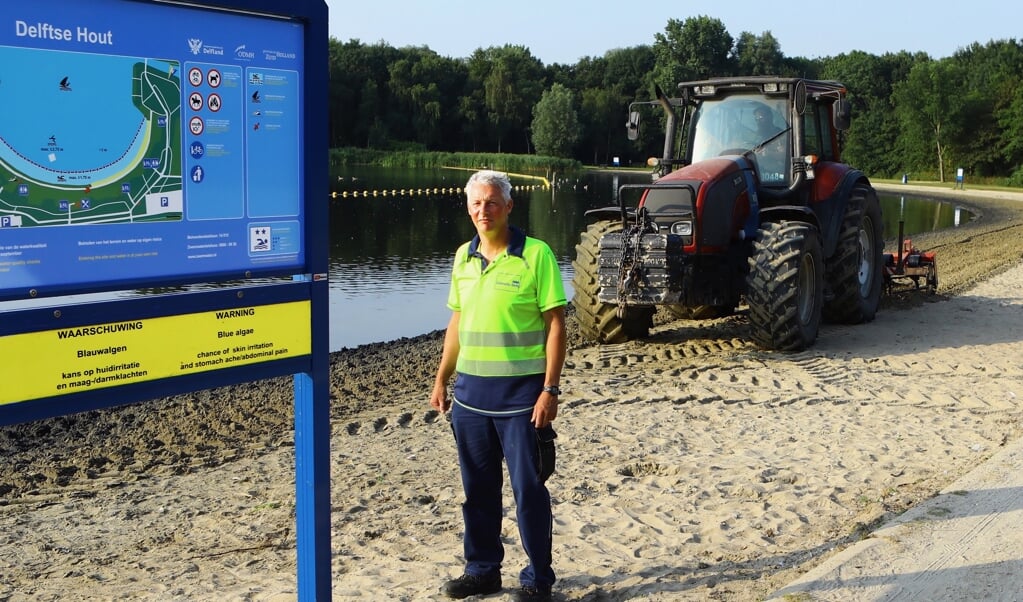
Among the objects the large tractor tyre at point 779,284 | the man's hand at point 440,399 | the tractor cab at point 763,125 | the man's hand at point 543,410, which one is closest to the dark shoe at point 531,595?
the man's hand at point 543,410

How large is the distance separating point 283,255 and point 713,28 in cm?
10022

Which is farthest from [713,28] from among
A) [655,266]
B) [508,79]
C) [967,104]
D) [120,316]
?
[120,316]

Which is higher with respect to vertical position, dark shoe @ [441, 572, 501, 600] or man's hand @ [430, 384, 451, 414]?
man's hand @ [430, 384, 451, 414]

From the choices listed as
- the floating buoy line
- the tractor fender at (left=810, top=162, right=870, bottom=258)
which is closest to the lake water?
the floating buoy line

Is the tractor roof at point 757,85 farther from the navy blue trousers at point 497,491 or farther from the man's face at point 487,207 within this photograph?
the navy blue trousers at point 497,491

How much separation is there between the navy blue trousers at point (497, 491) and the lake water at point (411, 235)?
9.81 metres

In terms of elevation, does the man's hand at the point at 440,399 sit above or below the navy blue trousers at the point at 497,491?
above

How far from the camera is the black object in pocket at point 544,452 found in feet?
14.6

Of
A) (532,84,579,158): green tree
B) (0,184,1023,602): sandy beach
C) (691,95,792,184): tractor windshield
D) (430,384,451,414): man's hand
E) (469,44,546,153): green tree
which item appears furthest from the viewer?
(469,44,546,153): green tree

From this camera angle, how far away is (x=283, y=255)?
412 cm

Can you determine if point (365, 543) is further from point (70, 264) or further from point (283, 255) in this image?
point (70, 264)

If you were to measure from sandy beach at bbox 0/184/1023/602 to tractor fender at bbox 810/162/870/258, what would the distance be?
1101 millimetres

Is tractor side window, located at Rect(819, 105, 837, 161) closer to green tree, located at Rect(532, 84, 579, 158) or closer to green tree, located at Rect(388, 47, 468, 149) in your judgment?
green tree, located at Rect(532, 84, 579, 158)

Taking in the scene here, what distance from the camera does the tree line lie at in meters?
80.1
